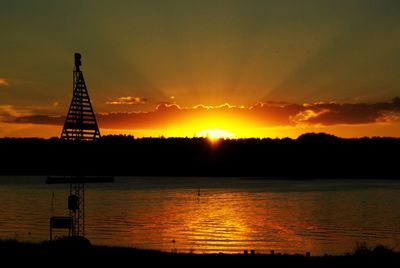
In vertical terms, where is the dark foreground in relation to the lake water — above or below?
above

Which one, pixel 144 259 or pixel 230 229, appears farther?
pixel 230 229

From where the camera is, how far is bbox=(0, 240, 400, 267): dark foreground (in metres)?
29.5

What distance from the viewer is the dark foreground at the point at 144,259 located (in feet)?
96.9

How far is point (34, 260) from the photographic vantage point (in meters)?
30.0

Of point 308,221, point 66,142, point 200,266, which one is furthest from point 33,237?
point 308,221

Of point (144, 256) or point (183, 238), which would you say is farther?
point (183, 238)

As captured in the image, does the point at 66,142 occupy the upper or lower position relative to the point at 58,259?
upper

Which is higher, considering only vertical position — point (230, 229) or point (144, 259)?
point (144, 259)

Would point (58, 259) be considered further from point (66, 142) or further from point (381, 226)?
point (381, 226)

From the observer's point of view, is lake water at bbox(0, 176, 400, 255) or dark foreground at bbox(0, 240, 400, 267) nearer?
dark foreground at bbox(0, 240, 400, 267)

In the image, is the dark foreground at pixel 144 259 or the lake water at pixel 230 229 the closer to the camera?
the dark foreground at pixel 144 259

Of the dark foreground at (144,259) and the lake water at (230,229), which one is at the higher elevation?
the dark foreground at (144,259)

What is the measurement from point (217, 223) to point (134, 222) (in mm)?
13163

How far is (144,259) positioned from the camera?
32.1m
